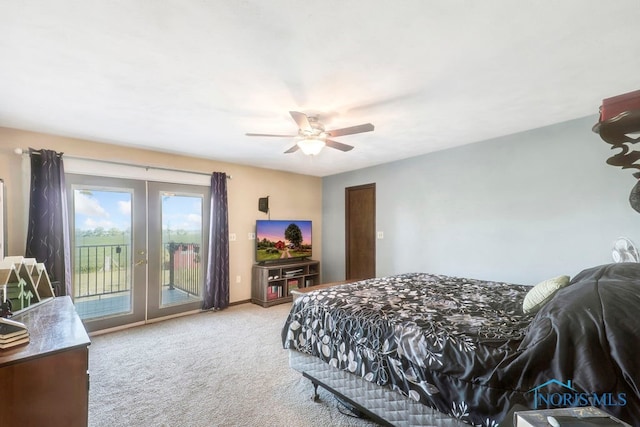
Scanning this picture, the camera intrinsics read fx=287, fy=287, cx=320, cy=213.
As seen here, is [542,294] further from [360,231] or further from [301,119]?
[360,231]

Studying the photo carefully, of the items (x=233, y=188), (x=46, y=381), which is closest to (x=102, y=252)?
(x=233, y=188)

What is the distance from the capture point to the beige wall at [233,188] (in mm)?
3127

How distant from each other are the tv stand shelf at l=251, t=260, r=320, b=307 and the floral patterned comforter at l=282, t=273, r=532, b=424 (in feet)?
8.06

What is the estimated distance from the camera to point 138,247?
394 centimetres

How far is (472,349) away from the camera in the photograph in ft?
4.87

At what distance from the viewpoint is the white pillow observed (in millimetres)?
1798

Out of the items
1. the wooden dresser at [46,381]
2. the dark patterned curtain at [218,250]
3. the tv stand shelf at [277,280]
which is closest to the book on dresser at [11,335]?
the wooden dresser at [46,381]

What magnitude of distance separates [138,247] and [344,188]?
361 cm

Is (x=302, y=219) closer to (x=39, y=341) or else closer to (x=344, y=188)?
(x=344, y=188)

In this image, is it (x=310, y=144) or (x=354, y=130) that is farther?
(x=310, y=144)

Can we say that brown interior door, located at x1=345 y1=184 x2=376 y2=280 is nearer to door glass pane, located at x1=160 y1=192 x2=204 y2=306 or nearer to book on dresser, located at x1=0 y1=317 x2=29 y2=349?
door glass pane, located at x1=160 y1=192 x2=204 y2=306

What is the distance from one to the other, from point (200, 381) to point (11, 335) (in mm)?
1516

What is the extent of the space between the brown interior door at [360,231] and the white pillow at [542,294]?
128 inches

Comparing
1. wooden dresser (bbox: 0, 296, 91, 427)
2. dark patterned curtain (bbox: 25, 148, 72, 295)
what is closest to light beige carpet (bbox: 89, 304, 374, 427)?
wooden dresser (bbox: 0, 296, 91, 427)
